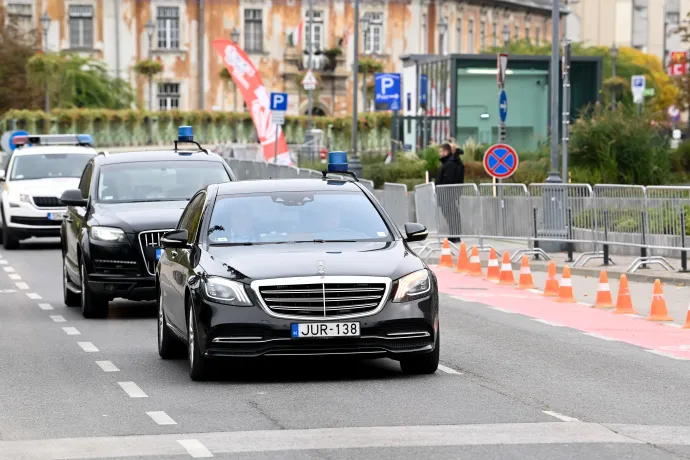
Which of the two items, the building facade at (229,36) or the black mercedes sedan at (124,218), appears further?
the building facade at (229,36)

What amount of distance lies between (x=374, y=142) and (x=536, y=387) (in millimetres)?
56856

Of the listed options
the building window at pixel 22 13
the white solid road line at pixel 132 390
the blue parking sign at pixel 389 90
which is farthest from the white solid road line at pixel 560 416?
the building window at pixel 22 13

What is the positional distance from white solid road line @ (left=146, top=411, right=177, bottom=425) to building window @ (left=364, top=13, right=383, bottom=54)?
268 feet

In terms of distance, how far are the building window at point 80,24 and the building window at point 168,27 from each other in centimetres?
368

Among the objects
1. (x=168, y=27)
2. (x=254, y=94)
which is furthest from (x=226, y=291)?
(x=168, y=27)

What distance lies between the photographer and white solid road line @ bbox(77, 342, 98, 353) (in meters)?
14.5

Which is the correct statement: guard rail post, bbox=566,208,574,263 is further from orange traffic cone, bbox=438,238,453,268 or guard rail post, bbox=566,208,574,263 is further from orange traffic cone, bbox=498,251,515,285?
orange traffic cone, bbox=498,251,515,285

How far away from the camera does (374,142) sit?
225 feet

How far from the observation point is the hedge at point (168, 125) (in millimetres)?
70125

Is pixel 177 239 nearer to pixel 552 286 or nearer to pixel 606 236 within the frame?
pixel 552 286

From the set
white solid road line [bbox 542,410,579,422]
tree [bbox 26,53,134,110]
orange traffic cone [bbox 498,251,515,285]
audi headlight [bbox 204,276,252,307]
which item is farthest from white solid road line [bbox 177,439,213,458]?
tree [bbox 26,53,134,110]

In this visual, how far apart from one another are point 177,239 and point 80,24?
74882 mm

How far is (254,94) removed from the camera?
5072cm

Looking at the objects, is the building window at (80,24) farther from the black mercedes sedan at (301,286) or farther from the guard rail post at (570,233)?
the black mercedes sedan at (301,286)
